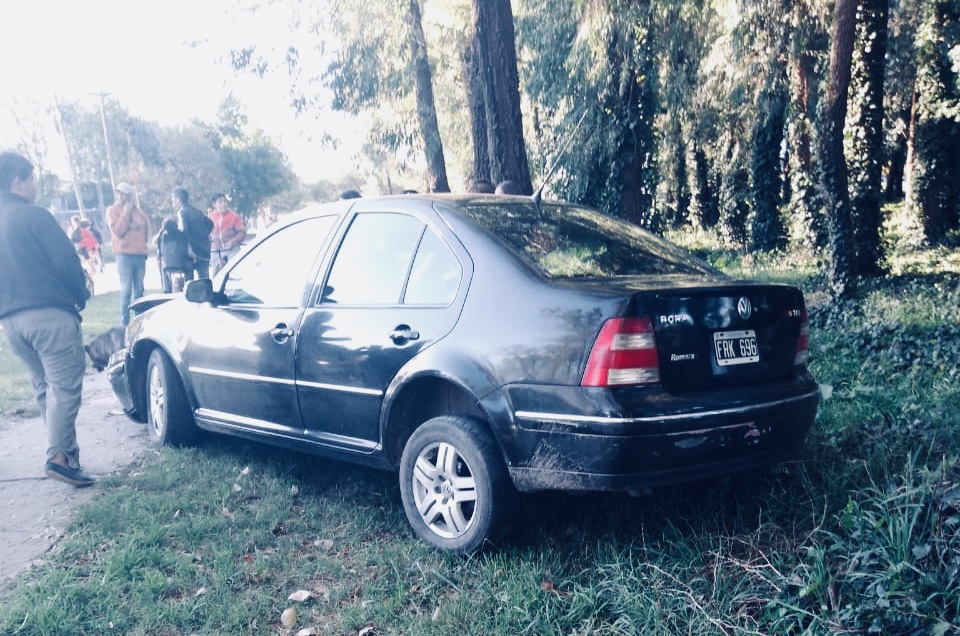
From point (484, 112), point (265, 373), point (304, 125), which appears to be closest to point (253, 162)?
point (304, 125)

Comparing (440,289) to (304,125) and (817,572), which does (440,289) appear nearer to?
(817,572)

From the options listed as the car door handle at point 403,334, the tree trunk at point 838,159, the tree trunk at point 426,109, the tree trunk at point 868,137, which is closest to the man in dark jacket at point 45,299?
the car door handle at point 403,334

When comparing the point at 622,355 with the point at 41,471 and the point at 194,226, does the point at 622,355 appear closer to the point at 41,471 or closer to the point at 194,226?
the point at 41,471

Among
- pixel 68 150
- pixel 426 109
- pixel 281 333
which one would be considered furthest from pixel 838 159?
pixel 68 150

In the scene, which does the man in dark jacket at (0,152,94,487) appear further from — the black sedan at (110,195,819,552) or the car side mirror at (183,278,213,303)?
the black sedan at (110,195,819,552)

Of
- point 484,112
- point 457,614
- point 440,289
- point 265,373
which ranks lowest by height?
point 457,614

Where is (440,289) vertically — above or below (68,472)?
above

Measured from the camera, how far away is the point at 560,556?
3744 mm

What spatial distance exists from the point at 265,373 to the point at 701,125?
1714 cm

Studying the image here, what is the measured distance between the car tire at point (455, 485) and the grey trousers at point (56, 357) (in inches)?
104

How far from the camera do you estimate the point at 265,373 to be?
4863mm

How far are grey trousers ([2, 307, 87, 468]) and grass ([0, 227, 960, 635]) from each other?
20.4 inches

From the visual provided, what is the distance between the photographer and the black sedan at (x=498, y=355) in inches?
131

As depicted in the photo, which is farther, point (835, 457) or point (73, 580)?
point (835, 457)
